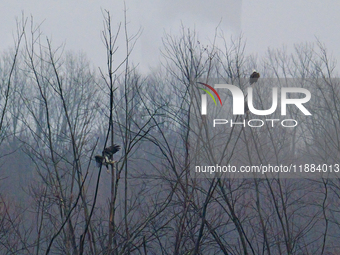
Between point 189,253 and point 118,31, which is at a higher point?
point 118,31

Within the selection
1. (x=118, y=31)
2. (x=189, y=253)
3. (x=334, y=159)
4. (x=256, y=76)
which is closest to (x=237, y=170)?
(x=334, y=159)

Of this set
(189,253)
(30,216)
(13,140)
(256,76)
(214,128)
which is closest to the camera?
(256,76)

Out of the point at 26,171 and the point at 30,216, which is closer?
the point at 30,216

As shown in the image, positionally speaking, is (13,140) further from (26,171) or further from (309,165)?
(309,165)

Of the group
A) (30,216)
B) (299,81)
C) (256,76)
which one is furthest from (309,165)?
(30,216)

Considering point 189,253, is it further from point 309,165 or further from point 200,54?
point 309,165

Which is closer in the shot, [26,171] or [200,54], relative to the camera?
[200,54]

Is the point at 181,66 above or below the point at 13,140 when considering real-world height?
above

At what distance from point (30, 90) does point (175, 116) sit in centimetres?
1329

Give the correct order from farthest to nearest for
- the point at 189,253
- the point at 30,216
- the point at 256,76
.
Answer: the point at 30,216
the point at 189,253
the point at 256,76

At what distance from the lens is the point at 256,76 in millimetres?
3277

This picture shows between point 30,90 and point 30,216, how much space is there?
17.3ft

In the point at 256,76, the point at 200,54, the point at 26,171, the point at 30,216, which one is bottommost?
the point at 30,216

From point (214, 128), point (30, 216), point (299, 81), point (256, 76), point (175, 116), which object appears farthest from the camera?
point (30, 216)
